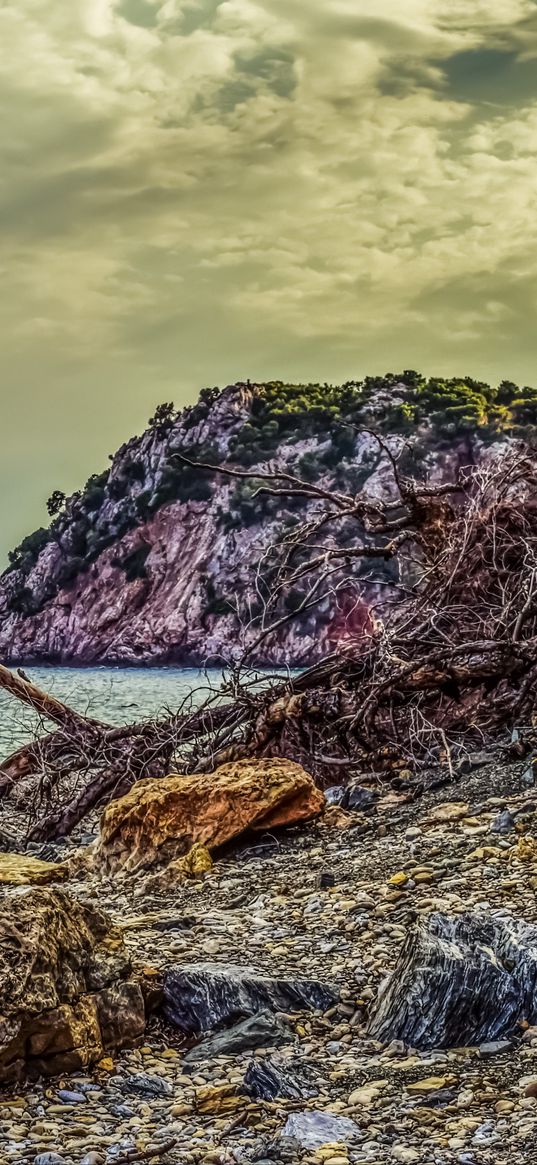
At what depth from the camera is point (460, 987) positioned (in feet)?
10.2

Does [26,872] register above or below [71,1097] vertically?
above

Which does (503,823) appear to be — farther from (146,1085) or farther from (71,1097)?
(71,1097)

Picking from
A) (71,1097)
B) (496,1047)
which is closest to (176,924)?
(71,1097)

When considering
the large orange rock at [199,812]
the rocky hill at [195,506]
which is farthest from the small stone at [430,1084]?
the rocky hill at [195,506]

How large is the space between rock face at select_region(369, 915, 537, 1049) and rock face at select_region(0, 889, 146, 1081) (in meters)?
0.79

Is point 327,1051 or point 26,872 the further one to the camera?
point 26,872

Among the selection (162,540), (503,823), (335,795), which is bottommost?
(335,795)

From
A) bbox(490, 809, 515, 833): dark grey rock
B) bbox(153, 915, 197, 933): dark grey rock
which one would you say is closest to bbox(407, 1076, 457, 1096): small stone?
bbox(153, 915, 197, 933): dark grey rock

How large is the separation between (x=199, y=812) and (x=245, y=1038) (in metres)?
2.84

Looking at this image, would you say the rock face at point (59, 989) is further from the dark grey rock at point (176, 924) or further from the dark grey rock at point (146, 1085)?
the dark grey rock at point (176, 924)

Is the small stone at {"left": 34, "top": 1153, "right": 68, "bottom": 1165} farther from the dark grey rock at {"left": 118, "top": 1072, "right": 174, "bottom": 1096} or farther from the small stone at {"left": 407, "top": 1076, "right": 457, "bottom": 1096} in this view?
the small stone at {"left": 407, "top": 1076, "right": 457, "bottom": 1096}

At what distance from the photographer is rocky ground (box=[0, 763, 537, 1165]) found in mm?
2494

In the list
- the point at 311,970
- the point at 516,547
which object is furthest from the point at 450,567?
the point at 311,970

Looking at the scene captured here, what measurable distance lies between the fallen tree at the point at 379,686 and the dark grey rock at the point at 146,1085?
3926mm
